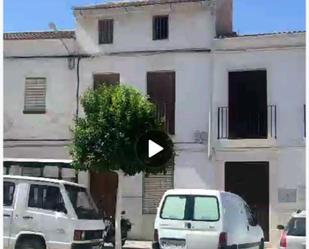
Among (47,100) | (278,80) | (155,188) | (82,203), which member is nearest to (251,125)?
(278,80)

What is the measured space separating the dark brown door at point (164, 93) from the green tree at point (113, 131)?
323 cm

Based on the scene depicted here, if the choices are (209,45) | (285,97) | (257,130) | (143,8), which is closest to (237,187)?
(257,130)

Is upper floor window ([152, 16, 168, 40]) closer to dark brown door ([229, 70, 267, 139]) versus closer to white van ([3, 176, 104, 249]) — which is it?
dark brown door ([229, 70, 267, 139])

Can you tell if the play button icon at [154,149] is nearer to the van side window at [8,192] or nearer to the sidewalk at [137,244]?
the sidewalk at [137,244]

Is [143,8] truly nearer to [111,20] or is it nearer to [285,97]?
[111,20]

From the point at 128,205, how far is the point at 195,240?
28.2 ft

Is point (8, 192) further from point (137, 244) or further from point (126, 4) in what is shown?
point (126, 4)

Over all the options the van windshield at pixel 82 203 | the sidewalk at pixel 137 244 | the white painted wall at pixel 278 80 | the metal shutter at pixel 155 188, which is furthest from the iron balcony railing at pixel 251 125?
the van windshield at pixel 82 203

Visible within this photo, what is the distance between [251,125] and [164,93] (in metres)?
2.99

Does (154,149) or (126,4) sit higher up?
(126,4)

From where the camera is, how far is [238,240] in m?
13.3

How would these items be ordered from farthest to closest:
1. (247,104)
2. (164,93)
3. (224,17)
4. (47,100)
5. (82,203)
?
1. (224,17)
2. (47,100)
3. (164,93)
4. (247,104)
5. (82,203)

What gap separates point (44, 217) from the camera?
1333 centimetres

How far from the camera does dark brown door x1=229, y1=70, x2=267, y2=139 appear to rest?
2059 centimetres
